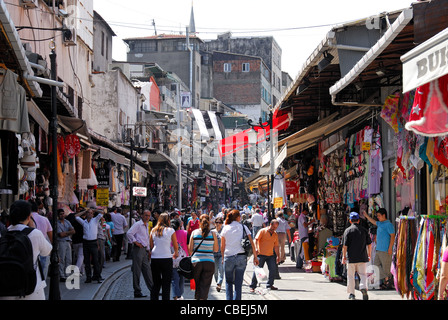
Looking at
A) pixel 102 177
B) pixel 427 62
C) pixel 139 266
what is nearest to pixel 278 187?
pixel 102 177

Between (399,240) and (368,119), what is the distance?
499 centimetres

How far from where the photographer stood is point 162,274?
12.6 meters

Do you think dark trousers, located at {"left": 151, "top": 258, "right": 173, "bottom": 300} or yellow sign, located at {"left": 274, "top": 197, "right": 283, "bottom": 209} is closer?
dark trousers, located at {"left": 151, "top": 258, "right": 173, "bottom": 300}

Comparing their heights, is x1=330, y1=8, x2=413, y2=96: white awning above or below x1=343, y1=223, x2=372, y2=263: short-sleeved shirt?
above

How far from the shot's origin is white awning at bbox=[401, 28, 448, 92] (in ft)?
24.2

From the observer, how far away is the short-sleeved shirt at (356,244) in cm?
1342

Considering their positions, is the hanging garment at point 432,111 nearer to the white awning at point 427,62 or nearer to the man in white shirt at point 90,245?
the white awning at point 427,62

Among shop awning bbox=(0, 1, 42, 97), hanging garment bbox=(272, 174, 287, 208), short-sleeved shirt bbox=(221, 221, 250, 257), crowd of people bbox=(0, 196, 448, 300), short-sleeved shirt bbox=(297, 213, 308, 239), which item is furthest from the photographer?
hanging garment bbox=(272, 174, 287, 208)

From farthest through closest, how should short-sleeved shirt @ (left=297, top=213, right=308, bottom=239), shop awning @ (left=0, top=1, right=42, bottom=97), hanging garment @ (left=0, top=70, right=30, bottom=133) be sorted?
short-sleeved shirt @ (left=297, top=213, right=308, bottom=239), hanging garment @ (left=0, top=70, right=30, bottom=133), shop awning @ (left=0, top=1, right=42, bottom=97)

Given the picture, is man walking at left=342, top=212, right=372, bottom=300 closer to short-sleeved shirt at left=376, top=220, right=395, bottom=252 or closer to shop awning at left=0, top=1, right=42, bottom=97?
short-sleeved shirt at left=376, top=220, right=395, bottom=252

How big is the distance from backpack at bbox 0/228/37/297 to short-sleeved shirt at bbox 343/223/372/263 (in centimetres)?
719

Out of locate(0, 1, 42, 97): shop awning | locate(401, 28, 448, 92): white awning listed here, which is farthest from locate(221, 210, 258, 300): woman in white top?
locate(401, 28, 448, 92): white awning

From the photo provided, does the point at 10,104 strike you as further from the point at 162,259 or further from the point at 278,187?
the point at 278,187

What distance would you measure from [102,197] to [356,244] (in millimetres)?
15280
